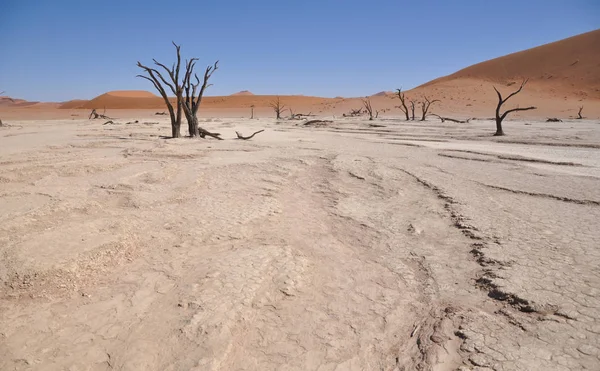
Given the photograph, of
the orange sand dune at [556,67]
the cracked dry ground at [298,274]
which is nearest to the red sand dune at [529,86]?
the orange sand dune at [556,67]

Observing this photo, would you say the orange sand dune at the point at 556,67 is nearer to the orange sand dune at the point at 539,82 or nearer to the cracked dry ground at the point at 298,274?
the orange sand dune at the point at 539,82

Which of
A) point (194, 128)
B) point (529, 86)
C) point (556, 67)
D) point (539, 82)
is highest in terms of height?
point (556, 67)

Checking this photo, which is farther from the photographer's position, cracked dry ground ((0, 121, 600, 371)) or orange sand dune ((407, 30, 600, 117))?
orange sand dune ((407, 30, 600, 117))

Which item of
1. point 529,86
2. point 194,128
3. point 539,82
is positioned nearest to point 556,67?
point 539,82

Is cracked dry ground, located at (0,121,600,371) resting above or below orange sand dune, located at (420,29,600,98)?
below

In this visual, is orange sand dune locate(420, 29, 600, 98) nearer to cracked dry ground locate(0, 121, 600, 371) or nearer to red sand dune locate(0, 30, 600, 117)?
red sand dune locate(0, 30, 600, 117)

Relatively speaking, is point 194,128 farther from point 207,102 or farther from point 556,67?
point 207,102

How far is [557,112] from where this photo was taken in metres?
25.6

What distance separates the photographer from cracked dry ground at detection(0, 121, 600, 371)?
1.62 m

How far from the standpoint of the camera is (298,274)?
7.41 feet

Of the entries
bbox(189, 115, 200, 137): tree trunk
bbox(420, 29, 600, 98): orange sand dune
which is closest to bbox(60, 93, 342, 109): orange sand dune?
bbox(420, 29, 600, 98): orange sand dune

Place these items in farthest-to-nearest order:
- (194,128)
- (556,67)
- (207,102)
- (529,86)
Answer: (207,102) < (556,67) < (529,86) < (194,128)

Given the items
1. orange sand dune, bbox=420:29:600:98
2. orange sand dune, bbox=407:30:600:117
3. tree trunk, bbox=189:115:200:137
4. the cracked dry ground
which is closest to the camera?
the cracked dry ground

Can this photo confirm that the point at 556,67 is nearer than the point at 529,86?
No
